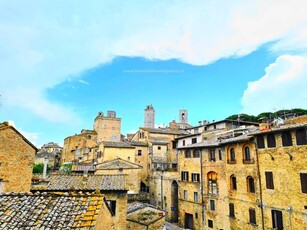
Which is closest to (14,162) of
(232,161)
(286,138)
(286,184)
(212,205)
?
(286,184)

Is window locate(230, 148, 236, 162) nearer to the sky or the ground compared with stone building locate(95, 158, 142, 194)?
nearer to the sky

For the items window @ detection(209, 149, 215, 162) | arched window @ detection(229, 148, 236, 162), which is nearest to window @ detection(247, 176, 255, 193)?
arched window @ detection(229, 148, 236, 162)

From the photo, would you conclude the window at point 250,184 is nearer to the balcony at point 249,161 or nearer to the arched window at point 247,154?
the balcony at point 249,161

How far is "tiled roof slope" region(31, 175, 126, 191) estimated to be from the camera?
1822cm

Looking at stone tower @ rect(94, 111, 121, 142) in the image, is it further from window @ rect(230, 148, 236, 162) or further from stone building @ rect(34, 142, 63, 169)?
window @ rect(230, 148, 236, 162)

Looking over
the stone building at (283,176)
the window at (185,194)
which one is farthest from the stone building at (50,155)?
the stone building at (283,176)

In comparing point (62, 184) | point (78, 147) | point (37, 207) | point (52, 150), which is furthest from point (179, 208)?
point (52, 150)

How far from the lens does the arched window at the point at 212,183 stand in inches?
1176

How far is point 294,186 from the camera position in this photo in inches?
782

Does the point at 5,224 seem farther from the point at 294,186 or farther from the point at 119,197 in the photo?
the point at 294,186

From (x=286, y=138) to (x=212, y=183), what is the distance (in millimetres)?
12633

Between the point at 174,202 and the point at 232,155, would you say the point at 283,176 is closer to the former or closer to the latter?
the point at 232,155

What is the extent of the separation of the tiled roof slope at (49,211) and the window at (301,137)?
1871 centimetres

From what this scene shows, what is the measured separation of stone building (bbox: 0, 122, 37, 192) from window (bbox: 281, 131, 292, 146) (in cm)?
2199
